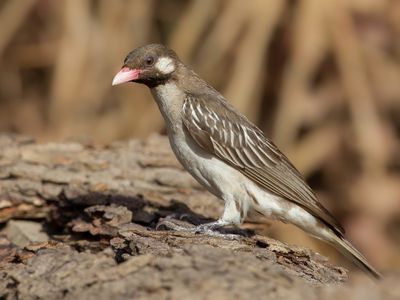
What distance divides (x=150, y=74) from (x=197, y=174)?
67 cm

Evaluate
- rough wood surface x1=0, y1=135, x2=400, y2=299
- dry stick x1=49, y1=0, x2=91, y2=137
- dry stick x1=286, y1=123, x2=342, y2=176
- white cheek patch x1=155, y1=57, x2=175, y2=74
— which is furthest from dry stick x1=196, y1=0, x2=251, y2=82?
white cheek patch x1=155, y1=57, x2=175, y2=74

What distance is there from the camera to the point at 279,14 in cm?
1076

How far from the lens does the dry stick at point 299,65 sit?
34.9 feet

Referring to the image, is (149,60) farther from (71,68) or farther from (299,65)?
(71,68)

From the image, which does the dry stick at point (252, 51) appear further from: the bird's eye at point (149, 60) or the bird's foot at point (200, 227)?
the bird's foot at point (200, 227)

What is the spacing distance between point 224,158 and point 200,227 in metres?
0.50

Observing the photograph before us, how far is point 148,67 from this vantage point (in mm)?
6570

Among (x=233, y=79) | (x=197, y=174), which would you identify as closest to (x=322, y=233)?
(x=197, y=174)

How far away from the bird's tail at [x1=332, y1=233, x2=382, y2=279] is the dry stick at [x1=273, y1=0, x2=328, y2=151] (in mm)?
4020

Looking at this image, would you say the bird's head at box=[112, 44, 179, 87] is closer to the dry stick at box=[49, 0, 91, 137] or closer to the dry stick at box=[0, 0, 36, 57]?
the dry stick at box=[49, 0, 91, 137]

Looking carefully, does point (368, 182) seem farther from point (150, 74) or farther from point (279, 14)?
point (150, 74)

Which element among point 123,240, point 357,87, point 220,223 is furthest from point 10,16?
point 123,240

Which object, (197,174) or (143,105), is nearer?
(197,174)

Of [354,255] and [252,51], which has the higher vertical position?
[252,51]
